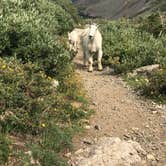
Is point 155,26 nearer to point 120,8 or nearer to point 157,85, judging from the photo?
point 157,85

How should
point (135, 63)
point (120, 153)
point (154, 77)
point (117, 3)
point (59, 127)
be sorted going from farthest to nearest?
point (117, 3)
point (135, 63)
point (154, 77)
point (59, 127)
point (120, 153)

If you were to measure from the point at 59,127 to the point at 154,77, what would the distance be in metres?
4.67

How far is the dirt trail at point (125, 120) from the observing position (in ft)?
32.0

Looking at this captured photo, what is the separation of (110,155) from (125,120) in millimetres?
2605

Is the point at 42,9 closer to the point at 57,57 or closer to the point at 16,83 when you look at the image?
the point at 57,57

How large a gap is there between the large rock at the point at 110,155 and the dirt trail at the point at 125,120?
1.27 feet

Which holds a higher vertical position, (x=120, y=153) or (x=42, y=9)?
(x=42, y=9)

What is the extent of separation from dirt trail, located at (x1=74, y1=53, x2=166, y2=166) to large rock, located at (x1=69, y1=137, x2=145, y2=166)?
0.39m

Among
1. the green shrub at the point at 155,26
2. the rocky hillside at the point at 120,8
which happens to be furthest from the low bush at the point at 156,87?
the rocky hillside at the point at 120,8

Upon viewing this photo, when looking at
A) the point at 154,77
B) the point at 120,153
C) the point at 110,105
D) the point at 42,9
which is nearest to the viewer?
the point at 120,153

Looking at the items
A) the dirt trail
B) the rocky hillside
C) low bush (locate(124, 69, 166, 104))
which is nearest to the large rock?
the dirt trail

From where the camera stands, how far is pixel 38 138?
8.99 metres

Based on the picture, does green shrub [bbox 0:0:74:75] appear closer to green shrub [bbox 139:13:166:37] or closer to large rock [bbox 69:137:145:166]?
large rock [bbox 69:137:145:166]

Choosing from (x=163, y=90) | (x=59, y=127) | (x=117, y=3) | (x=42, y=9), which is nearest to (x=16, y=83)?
(x=59, y=127)
